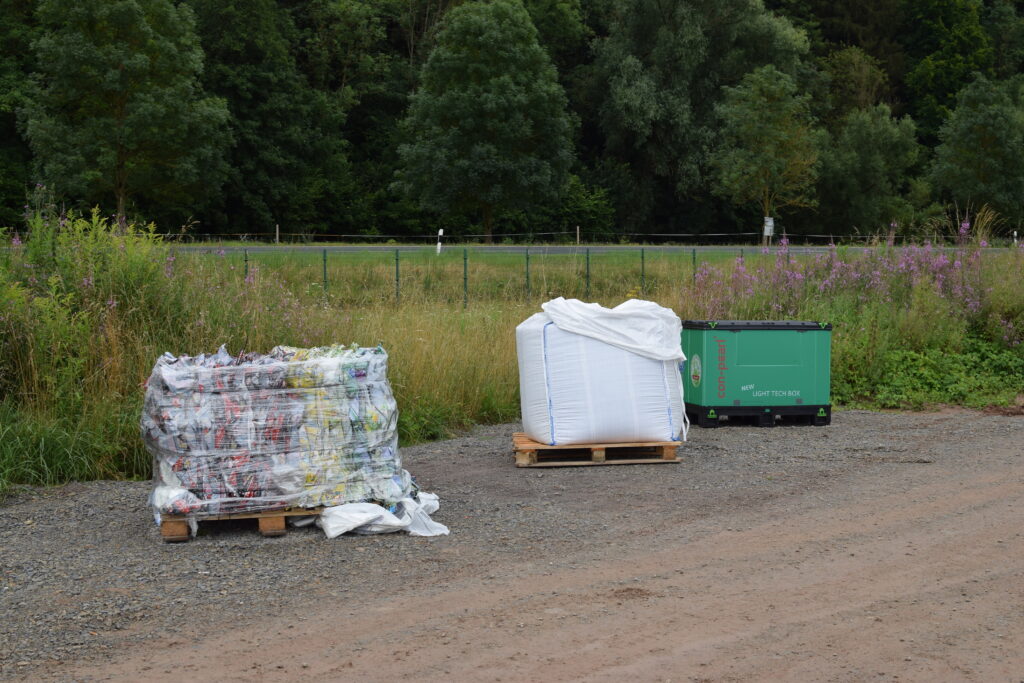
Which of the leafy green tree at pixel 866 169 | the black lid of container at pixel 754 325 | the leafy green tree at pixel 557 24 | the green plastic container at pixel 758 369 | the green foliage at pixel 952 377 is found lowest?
the green foliage at pixel 952 377

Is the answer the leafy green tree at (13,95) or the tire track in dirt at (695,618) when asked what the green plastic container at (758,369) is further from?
the leafy green tree at (13,95)

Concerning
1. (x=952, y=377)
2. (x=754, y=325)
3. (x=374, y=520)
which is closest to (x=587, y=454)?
(x=754, y=325)

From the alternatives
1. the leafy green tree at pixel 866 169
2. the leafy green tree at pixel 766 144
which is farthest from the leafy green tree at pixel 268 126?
the leafy green tree at pixel 866 169

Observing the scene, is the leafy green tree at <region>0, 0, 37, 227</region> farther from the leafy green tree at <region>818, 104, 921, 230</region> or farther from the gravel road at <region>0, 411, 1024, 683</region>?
the gravel road at <region>0, 411, 1024, 683</region>

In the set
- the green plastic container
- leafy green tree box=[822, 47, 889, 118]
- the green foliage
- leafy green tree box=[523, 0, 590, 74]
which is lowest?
the green foliage

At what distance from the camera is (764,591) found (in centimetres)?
577

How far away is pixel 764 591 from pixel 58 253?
7.66 m

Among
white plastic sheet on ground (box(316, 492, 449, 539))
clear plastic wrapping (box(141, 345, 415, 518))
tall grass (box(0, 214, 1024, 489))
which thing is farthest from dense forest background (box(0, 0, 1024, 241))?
white plastic sheet on ground (box(316, 492, 449, 539))

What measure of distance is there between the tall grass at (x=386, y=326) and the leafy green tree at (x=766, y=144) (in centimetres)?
3693

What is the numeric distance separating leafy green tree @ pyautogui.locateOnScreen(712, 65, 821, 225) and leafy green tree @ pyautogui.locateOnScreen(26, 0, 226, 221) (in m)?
24.6

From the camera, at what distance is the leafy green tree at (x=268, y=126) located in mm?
53438

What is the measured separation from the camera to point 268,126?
183ft

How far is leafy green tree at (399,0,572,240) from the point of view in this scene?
172ft

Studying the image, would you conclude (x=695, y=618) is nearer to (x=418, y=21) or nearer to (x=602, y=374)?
(x=602, y=374)
